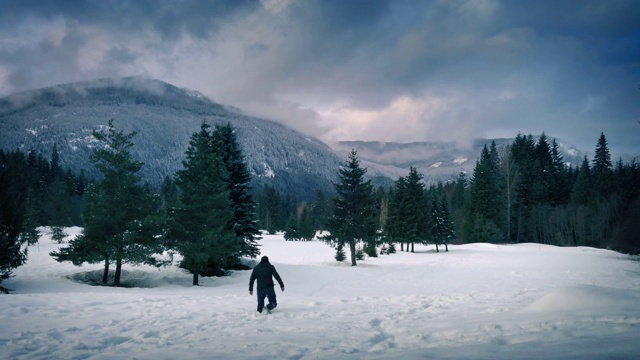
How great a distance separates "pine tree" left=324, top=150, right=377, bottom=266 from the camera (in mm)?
33312

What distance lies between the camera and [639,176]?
56.3 meters

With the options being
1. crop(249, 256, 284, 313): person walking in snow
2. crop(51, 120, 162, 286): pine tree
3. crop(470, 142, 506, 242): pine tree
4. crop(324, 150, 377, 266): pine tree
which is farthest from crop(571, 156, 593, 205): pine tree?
crop(51, 120, 162, 286): pine tree

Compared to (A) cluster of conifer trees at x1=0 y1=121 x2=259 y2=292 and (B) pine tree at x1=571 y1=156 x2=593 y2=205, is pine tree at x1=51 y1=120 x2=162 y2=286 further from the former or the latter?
(B) pine tree at x1=571 y1=156 x2=593 y2=205

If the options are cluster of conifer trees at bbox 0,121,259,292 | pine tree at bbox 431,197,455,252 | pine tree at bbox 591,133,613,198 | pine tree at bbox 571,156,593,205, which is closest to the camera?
cluster of conifer trees at bbox 0,121,259,292

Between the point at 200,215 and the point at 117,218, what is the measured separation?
4.53 meters

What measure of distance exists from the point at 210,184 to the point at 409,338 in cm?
1742

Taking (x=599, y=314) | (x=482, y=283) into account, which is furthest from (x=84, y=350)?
(x=482, y=283)

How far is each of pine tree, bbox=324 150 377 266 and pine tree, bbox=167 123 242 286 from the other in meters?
13.3

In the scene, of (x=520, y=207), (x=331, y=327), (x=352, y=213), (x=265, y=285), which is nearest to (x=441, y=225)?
(x=352, y=213)

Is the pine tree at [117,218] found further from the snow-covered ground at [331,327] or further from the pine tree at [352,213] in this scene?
the pine tree at [352,213]

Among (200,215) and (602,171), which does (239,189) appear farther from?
(602,171)

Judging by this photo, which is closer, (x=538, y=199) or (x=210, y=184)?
(x=210, y=184)

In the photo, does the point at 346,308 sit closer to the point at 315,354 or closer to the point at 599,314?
the point at 315,354

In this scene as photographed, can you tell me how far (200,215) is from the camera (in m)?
21.5
